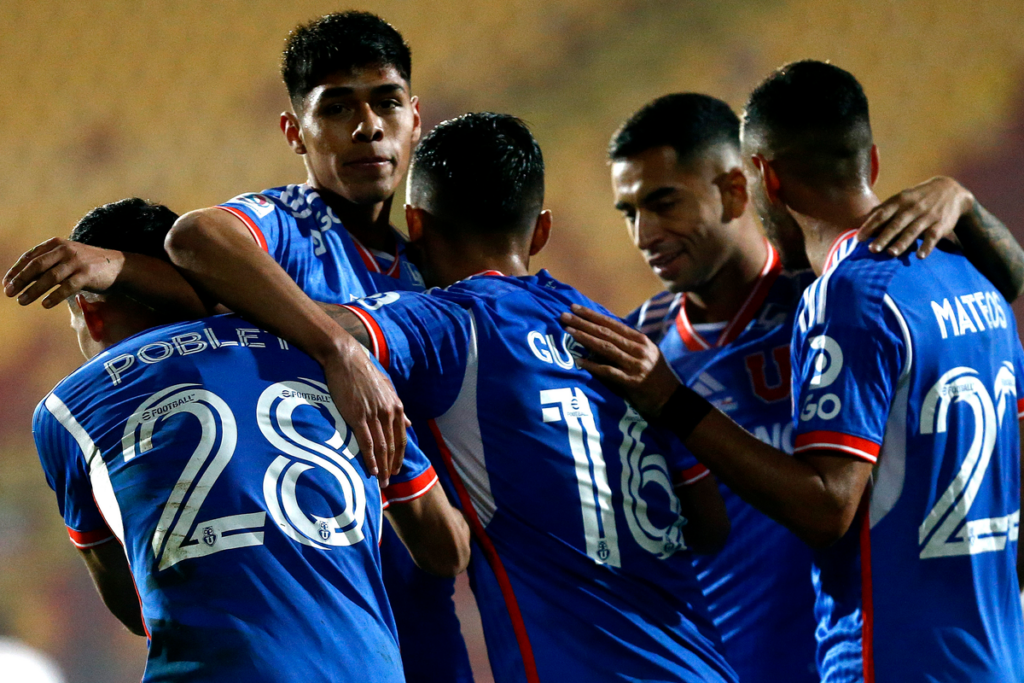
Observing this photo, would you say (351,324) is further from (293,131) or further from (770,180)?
(770,180)

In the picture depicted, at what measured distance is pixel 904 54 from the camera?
810 centimetres

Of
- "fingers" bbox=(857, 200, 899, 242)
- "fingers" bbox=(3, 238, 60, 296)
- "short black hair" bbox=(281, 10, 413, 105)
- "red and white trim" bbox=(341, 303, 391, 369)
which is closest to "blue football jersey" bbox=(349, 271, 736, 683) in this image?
"red and white trim" bbox=(341, 303, 391, 369)

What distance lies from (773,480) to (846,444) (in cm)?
16

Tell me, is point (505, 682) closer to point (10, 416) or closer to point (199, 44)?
point (10, 416)

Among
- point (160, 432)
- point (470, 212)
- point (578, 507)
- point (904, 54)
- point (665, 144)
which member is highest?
point (904, 54)

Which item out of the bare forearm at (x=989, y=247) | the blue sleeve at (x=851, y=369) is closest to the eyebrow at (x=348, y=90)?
the blue sleeve at (x=851, y=369)

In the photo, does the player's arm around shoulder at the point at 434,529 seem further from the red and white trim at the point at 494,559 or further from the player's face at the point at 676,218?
the player's face at the point at 676,218

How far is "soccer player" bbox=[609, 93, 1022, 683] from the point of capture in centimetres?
256

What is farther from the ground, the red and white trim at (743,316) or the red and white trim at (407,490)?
the red and white trim at (743,316)

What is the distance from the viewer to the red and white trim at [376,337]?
71.2 inches

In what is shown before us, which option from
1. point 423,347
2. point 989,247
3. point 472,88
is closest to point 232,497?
point 423,347

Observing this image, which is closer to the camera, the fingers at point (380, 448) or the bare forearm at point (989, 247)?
the fingers at point (380, 448)

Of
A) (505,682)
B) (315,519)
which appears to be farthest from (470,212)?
(505,682)

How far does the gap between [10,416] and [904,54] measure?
26.2 feet
